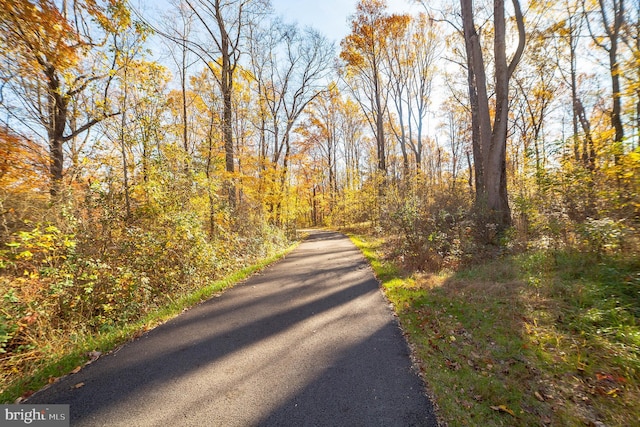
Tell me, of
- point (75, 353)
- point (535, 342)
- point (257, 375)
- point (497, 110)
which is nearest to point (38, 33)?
point (75, 353)

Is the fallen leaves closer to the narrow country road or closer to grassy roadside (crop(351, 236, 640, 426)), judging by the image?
grassy roadside (crop(351, 236, 640, 426))

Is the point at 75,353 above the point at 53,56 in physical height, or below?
below

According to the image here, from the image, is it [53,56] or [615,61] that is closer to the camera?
[53,56]

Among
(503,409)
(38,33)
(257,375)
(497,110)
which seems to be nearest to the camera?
(503,409)

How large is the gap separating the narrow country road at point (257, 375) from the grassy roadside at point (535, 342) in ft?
1.40

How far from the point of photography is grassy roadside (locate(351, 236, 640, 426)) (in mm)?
2340

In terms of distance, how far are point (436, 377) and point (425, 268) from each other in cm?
465

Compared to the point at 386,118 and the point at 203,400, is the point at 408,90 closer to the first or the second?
the point at 386,118

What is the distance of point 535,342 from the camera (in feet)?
10.8

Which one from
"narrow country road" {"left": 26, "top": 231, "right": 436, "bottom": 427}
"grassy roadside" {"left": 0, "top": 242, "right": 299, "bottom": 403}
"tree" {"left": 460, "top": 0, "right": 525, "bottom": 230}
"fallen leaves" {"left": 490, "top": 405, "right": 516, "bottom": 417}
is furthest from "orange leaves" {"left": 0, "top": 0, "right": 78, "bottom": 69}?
"tree" {"left": 460, "top": 0, "right": 525, "bottom": 230}

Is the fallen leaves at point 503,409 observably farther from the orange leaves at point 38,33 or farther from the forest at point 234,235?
A: the orange leaves at point 38,33

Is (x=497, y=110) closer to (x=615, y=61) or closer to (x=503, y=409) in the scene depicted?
(x=615, y=61)

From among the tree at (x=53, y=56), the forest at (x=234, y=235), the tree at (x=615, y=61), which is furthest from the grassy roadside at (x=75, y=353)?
the tree at (x=615, y=61)

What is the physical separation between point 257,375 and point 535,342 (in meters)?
3.63
